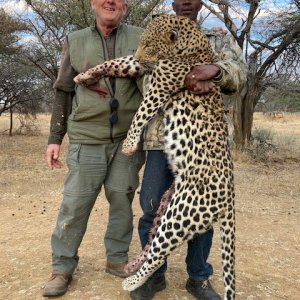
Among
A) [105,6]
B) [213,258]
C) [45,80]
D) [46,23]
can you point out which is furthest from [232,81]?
[45,80]

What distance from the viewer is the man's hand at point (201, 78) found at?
2.96 meters

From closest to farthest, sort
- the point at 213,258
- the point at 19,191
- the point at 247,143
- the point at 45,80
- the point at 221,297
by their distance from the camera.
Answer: the point at 221,297
the point at 213,258
the point at 19,191
the point at 247,143
the point at 45,80

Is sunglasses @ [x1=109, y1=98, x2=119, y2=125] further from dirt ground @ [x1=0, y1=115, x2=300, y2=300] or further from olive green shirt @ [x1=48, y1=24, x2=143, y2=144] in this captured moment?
dirt ground @ [x1=0, y1=115, x2=300, y2=300]

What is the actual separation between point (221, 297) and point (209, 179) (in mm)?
1191

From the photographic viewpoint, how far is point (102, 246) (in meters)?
5.00

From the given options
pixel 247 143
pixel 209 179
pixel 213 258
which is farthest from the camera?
pixel 247 143

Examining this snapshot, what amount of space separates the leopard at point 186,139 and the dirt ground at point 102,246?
3.00ft

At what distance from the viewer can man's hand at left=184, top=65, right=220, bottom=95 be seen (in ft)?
9.72

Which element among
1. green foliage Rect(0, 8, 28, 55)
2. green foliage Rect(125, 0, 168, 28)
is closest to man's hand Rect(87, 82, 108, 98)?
green foliage Rect(125, 0, 168, 28)

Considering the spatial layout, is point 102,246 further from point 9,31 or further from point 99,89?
point 9,31

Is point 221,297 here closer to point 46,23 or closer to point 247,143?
point 247,143

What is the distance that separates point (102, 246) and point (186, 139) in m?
2.33

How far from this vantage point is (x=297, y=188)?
9.30 meters

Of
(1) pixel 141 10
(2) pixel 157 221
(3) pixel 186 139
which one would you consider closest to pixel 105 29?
(3) pixel 186 139
